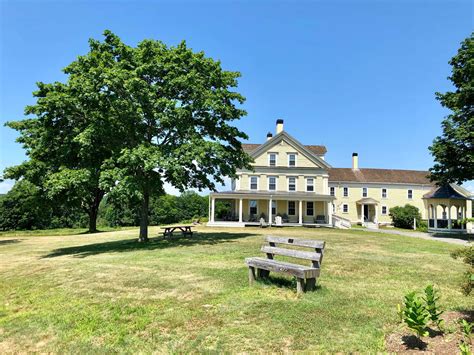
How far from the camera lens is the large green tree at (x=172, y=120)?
14.4 metres

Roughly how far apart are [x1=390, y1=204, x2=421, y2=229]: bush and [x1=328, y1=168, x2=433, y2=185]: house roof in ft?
14.4

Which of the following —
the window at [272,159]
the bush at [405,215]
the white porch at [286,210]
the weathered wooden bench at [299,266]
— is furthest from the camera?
→ the bush at [405,215]

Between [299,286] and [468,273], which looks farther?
[299,286]

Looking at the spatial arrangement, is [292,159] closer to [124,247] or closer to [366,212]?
[366,212]

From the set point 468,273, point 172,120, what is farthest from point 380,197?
point 468,273

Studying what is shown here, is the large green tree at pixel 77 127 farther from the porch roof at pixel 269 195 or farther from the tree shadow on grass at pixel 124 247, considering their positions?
the porch roof at pixel 269 195

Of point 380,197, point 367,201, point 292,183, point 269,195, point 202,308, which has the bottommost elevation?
point 202,308

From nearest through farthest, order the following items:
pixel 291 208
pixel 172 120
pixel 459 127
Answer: pixel 172 120 → pixel 459 127 → pixel 291 208

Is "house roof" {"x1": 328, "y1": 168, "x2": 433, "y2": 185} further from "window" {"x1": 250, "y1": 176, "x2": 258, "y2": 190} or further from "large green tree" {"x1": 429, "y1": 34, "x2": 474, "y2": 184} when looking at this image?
"large green tree" {"x1": 429, "y1": 34, "x2": 474, "y2": 184}

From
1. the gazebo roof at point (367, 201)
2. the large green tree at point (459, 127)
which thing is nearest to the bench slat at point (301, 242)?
the large green tree at point (459, 127)

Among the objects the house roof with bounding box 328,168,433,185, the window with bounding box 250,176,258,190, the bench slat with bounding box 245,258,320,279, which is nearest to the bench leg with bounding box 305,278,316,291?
the bench slat with bounding box 245,258,320,279

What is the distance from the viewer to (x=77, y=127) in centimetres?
1616

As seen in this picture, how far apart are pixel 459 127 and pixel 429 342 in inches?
966

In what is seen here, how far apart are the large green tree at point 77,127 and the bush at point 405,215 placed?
1437 inches
